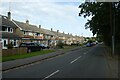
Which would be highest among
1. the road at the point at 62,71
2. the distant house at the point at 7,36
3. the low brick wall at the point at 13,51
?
the distant house at the point at 7,36

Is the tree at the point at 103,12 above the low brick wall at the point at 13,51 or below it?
above

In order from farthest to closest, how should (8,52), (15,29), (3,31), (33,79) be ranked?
(15,29) → (3,31) → (8,52) → (33,79)

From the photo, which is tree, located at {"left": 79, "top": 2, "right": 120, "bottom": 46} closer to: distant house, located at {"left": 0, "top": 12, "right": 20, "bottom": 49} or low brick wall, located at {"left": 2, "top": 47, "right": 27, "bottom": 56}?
low brick wall, located at {"left": 2, "top": 47, "right": 27, "bottom": 56}

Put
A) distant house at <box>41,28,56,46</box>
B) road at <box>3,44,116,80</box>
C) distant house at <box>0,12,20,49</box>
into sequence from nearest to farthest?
road at <box>3,44,116,80</box>, distant house at <box>0,12,20,49</box>, distant house at <box>41,28,56,46</box>

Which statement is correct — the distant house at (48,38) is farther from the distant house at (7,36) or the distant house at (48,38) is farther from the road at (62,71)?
the road at (62,71)

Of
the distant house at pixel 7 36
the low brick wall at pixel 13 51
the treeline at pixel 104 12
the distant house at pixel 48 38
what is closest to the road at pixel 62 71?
the low brick wall at pixel 13 51

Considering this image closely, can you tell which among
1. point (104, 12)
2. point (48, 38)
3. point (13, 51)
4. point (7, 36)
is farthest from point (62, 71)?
point (48, 38)

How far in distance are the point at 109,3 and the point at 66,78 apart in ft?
79.8

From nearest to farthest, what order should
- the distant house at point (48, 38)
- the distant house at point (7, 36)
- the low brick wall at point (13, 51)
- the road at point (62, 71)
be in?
the road at point (62, 71), the low brick wall at point (13, 51), the distant house at point (7, 36), the distant house at point (48, 38)

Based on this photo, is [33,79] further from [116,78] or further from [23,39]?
[23,39]

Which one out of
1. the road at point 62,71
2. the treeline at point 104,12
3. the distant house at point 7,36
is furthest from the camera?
the distant house at point 7,36

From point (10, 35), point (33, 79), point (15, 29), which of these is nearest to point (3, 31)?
point (10, 35)

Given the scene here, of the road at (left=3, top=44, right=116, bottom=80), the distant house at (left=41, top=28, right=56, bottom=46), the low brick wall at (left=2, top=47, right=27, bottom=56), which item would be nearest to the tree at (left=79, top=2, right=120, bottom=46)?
the low brick wall at (left=2, top=47, right=27, bottom=56)

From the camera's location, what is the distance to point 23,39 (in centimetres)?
7112
